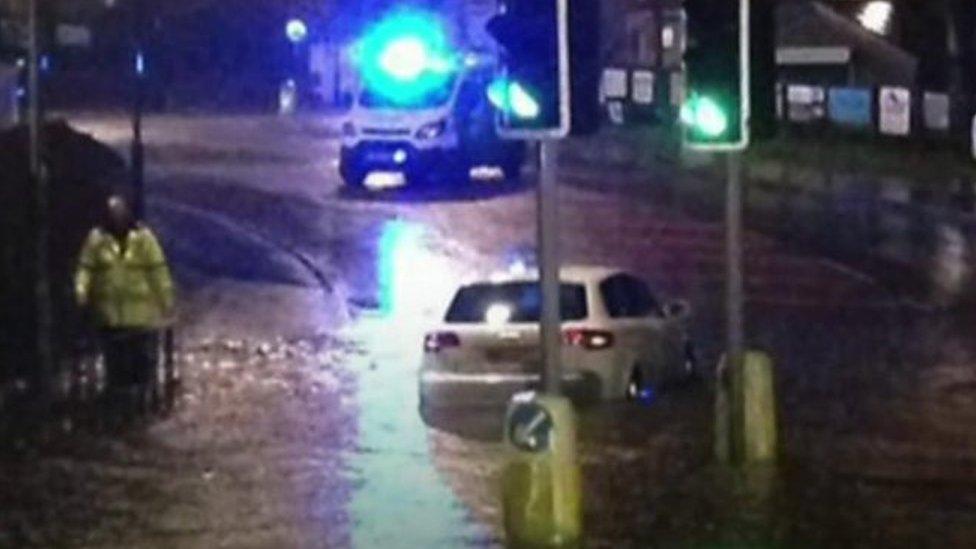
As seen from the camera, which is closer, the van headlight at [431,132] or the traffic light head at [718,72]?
the traffic light head at [718,72]

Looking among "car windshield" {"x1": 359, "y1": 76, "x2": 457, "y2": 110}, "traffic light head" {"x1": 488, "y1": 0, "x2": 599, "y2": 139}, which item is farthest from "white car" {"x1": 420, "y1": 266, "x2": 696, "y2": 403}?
"car windshield" {"x1": 359, "y1": 76, "x2": 457, "y2": 110}

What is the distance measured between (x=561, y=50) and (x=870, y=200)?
35449 millimetres

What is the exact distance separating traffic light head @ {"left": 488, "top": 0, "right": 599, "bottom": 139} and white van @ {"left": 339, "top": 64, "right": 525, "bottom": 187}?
36.0 m

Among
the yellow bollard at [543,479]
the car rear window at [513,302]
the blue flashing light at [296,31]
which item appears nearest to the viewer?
the yellow bollard at [543,479]

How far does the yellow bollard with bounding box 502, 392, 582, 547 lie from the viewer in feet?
53.0

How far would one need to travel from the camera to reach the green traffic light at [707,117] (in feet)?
61.7

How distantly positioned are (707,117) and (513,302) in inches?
A: 265

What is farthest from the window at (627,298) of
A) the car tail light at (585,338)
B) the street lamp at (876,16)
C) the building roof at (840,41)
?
the street lamp at (876,16)

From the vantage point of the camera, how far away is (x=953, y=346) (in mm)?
31734

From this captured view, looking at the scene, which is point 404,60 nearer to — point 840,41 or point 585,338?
point 840,41

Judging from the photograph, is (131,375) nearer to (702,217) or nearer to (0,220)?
(0,220)

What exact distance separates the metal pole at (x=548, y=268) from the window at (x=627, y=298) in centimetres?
896

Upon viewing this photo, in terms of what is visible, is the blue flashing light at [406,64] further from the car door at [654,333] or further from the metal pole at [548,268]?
the metal pole at [548,268]

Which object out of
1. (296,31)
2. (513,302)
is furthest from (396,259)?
(296,31)
